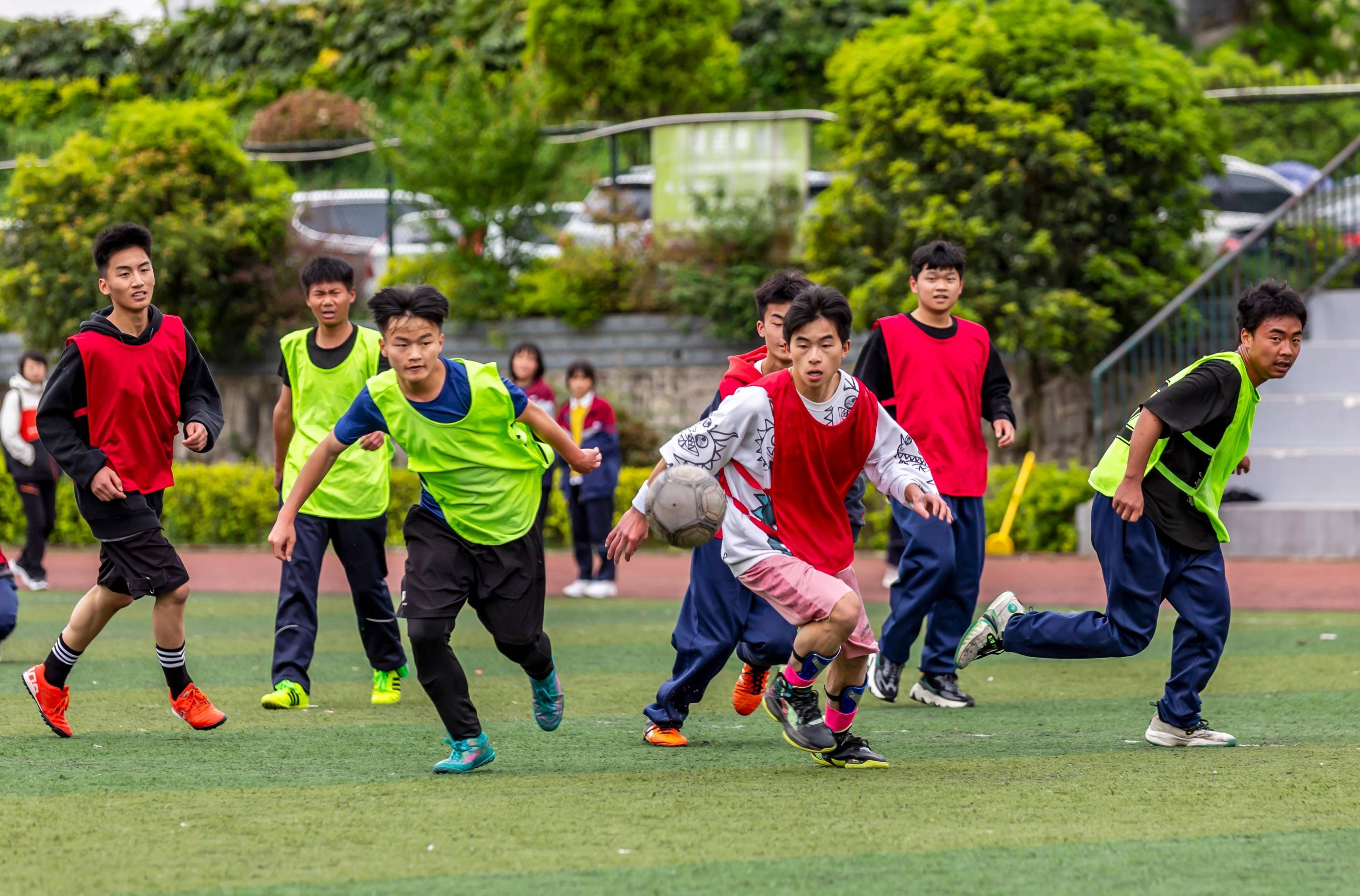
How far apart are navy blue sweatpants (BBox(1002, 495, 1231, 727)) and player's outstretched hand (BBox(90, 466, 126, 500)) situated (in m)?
3.50

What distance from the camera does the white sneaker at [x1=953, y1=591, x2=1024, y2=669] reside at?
6340mm

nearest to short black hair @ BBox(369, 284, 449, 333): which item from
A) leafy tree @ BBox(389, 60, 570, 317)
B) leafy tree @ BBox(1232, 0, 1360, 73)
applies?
leafy tree @ BBox(389, 60, 570, 317)

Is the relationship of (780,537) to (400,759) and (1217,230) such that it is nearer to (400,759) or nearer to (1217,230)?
(400,759)

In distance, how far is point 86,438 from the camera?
623 centimetres

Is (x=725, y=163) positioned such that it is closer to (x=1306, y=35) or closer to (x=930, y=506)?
(x=930, y=506)

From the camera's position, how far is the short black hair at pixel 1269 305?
5867 millimetres

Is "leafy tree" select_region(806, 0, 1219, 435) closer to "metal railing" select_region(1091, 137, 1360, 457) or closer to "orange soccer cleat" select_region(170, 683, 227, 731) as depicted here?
"metal railing" select_region(1091, 137, 1360, 457)

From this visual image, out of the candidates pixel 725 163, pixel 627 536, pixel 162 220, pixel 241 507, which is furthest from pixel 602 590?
pixel 162 220

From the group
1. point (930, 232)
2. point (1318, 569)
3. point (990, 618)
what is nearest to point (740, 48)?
point (930, 232)

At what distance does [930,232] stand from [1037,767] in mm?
9957

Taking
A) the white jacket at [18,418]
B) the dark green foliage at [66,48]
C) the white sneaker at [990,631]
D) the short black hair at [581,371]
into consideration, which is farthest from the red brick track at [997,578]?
the dark green foliage at [66,48]

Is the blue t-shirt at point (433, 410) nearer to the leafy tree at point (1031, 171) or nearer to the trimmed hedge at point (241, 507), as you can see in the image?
the trimmed hedge at point (241, 507)

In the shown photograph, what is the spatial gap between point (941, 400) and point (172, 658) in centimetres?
340

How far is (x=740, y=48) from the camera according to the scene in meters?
24.6
